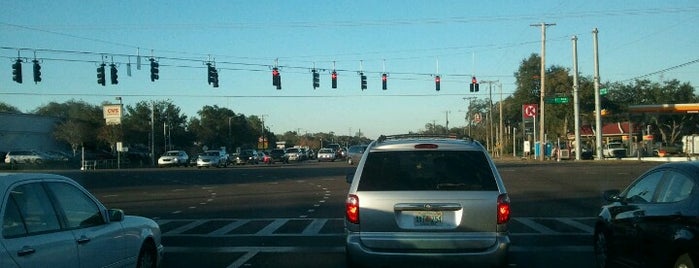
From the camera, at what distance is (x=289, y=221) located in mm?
15016

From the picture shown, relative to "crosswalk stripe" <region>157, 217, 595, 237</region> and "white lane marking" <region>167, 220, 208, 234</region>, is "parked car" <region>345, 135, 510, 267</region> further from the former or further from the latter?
"white lane marking" <region>167, 220, 208, 234</region>

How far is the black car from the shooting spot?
6.31 m

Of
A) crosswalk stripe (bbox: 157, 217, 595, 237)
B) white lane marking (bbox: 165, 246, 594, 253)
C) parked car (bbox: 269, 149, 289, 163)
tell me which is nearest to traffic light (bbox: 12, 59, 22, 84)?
crosswalk stripe (bbox: 157, 217, 595, 237)

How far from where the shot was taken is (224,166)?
185 feet

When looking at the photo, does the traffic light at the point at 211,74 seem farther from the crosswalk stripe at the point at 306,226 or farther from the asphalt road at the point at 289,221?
the crosswalk stripe at the point at 306,226

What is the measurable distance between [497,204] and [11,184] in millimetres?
4455

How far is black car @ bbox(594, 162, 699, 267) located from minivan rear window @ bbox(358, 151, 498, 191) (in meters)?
1.60

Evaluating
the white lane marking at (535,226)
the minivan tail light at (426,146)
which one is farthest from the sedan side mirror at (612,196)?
the white lane marking at (535,226)

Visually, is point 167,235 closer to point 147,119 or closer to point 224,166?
point 224,166

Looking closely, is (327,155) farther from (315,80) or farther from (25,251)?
(25,251)

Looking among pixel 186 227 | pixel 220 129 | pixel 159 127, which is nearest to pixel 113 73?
pixel 186 227

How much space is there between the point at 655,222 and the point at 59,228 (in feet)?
18.3

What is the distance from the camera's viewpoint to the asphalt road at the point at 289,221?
400 inches

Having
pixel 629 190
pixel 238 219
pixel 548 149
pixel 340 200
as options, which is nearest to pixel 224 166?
pixel 548 149
